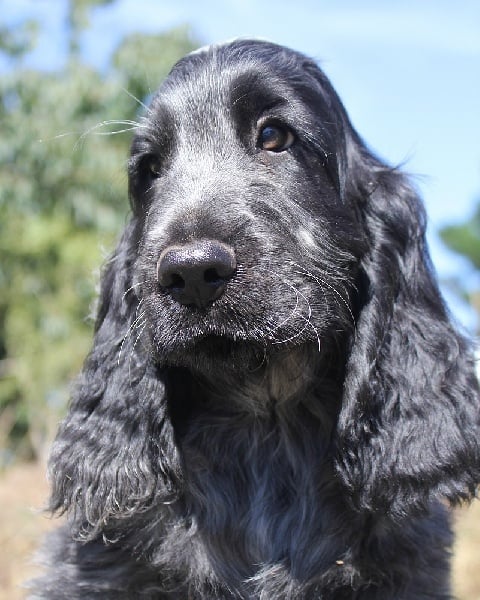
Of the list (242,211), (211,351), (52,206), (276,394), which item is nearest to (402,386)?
(276,394)

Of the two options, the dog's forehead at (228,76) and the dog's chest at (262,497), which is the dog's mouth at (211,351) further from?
the dog's forehead at (228,76)

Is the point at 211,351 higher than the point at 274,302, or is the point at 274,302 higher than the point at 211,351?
Answer: the point at 274,302

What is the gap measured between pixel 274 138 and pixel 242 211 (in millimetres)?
475

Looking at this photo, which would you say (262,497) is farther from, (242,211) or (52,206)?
(52,206)

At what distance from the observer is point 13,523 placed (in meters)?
7.30

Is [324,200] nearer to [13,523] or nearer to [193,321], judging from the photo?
[193,321]

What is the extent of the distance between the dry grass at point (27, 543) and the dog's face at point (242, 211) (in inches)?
119

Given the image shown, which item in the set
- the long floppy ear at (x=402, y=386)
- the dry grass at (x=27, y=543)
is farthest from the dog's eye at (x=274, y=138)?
the dry grass at (x=27, y=543)

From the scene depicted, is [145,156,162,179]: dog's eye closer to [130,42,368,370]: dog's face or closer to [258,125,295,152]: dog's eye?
[130,42,368,370]: dog's face

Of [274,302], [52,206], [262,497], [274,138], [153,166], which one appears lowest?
[52,206]

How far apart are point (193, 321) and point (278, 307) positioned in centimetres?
31

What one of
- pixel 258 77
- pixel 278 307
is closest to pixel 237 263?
pixel 278 307

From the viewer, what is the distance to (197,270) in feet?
9.24

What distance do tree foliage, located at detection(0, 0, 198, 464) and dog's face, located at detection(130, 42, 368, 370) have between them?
29.6ft
